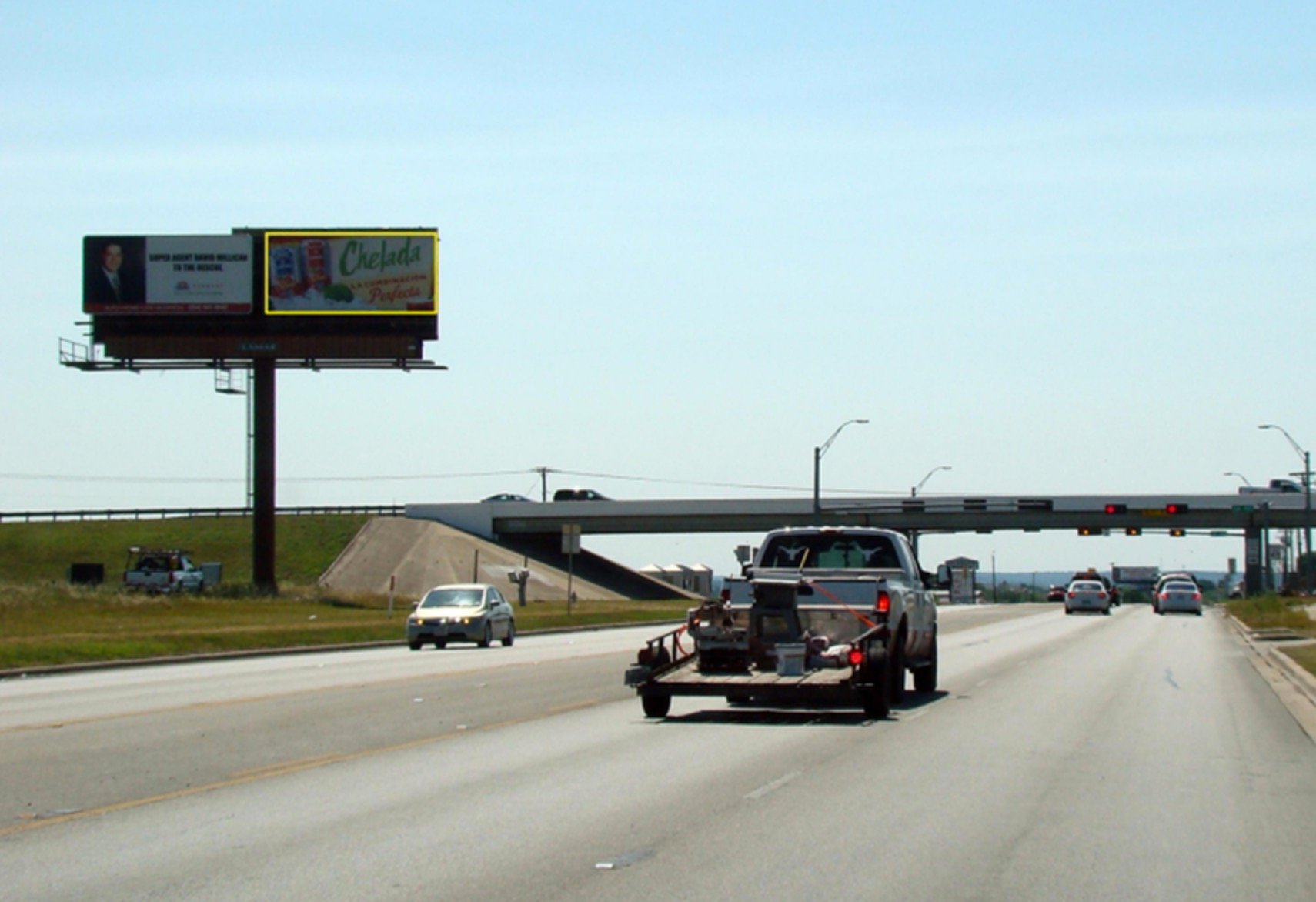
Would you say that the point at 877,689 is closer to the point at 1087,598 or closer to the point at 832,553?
the point at 832,553

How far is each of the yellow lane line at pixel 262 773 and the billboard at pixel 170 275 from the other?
48.0 metres

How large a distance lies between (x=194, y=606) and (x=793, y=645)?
137ft

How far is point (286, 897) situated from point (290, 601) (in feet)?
184

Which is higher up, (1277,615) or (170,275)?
(170,275)

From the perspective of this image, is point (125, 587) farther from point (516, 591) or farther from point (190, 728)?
point (190, 728)

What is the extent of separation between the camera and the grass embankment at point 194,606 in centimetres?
3459

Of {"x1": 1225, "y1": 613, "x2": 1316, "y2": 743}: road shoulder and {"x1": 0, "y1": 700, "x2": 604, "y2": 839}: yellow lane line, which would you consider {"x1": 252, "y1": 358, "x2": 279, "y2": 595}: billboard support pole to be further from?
{"x1": 0, "y1": 700, "x2": 604, "y2": 839}: yellow lane line

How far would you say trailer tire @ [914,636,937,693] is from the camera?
22906 mm

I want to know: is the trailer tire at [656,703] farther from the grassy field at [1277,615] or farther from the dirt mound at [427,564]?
the dirt mound at [427,564]

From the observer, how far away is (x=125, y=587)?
204 ft

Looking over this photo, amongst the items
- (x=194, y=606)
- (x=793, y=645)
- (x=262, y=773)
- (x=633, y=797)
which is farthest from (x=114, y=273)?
(x=633, y=797)

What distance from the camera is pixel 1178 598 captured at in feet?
238

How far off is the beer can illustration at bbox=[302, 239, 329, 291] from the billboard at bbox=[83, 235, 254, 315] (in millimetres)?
2116

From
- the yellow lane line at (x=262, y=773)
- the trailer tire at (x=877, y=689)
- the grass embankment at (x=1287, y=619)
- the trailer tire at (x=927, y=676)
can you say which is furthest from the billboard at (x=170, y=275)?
the trailer tire at (x=877, y=689)
